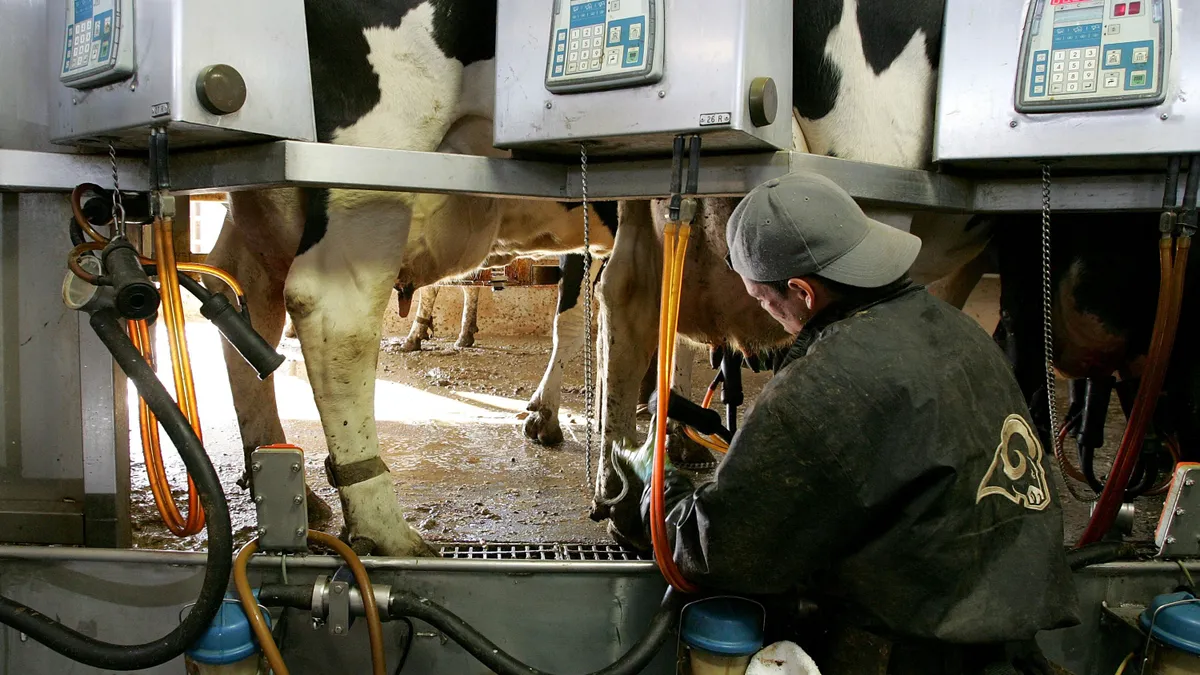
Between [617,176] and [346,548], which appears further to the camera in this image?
[617,176]

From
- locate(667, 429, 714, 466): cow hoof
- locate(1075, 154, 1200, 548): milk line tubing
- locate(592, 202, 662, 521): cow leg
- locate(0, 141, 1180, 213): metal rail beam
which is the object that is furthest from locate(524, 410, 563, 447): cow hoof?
locate(1075, 154, 1200, 548): milk line tubing

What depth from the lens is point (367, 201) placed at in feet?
6.35

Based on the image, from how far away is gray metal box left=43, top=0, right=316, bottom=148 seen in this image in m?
1.45

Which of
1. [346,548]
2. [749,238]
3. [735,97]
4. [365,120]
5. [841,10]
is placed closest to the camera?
[749,238]

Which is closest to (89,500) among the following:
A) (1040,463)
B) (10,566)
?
(10,566)

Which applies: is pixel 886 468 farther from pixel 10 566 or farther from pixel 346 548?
pixel 10 566

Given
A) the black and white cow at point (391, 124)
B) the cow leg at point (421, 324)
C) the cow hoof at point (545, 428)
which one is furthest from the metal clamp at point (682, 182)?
the cow leg at point (421, 324)

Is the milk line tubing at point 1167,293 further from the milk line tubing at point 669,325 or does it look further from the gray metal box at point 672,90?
the milk line tubing at point 669,325

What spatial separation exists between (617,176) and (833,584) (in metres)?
0.91

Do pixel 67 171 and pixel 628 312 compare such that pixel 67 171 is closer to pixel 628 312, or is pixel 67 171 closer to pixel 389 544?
pixel 389 544

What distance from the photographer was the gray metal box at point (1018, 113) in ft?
5.42

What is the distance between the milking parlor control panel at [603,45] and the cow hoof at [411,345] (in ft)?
20.0

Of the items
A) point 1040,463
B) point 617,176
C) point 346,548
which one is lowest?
point 346,548

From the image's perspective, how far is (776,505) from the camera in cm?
128
